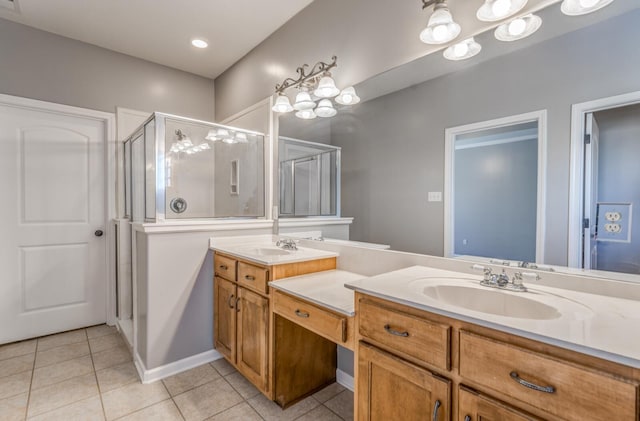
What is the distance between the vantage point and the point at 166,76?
3186 millimetres

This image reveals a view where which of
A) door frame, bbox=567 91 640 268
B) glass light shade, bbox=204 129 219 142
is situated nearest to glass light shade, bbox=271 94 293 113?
glass light shade, bbox=204 129 219 142

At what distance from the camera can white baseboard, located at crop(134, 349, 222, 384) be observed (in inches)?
79.3

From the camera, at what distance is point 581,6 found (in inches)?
44.1

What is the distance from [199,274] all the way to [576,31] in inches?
96.6

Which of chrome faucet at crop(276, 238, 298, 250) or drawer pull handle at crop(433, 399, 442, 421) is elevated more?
chrome faucet at crop(276, 238, 298, 250)

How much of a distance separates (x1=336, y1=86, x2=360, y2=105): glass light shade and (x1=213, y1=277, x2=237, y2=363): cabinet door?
4.68 ft

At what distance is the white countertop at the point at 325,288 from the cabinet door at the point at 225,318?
0.56 m

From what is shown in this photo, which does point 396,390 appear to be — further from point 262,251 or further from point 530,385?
point 262,251

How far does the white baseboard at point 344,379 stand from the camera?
192 centimetres

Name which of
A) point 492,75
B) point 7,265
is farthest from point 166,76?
point 492,75

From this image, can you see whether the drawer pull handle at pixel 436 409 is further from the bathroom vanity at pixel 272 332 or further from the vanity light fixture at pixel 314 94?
the vanity light fixture at pixel 314 94

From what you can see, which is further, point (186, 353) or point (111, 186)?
point (111, 186)

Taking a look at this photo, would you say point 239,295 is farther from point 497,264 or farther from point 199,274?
point 497,264

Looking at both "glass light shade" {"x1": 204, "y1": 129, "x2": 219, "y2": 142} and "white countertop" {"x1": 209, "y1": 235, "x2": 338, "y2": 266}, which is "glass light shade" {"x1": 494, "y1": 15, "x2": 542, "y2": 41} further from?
"glass light shade" {"x1": 204, "y1": 129, "x2": 219, "y2": 142}
